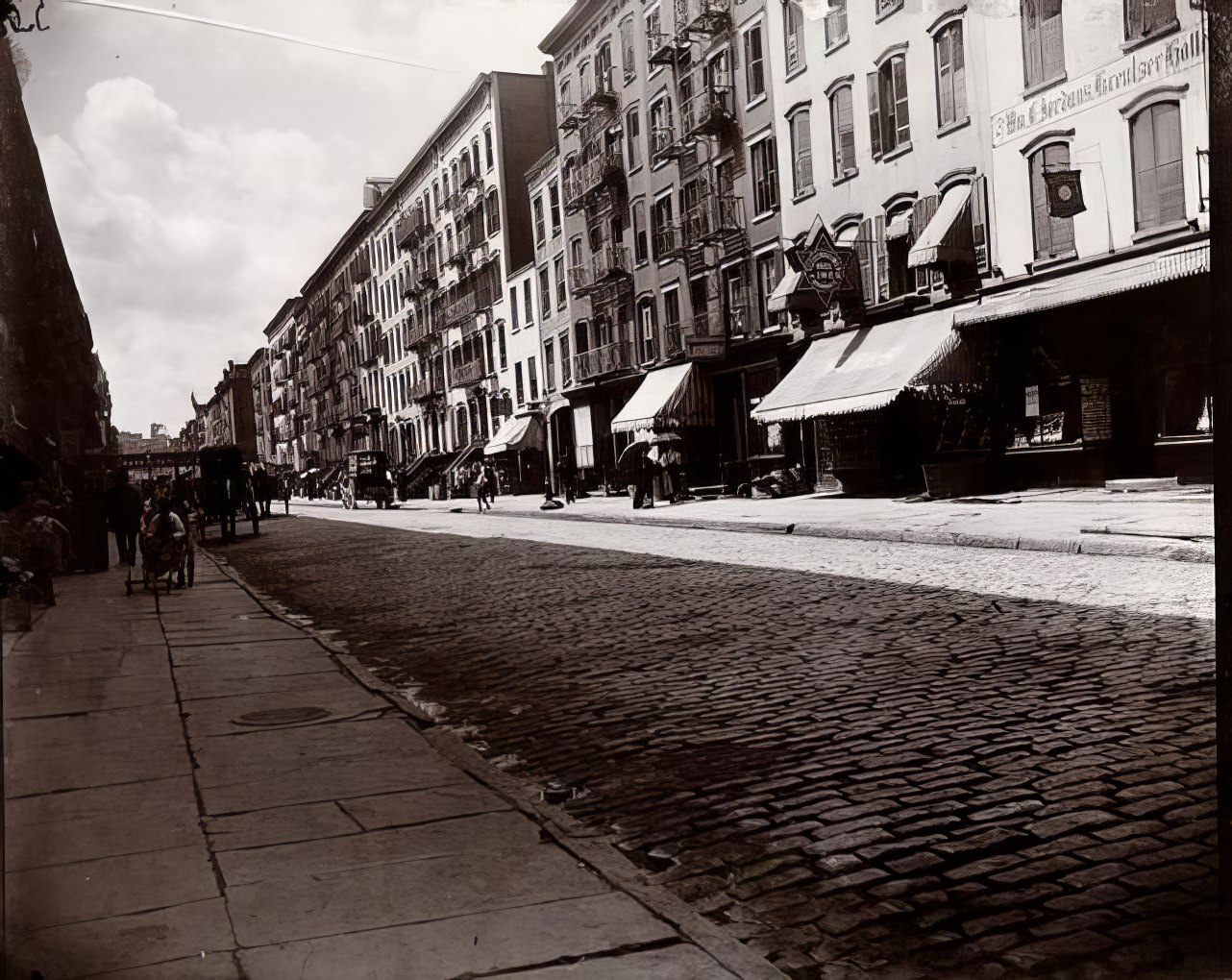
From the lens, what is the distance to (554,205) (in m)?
43.0

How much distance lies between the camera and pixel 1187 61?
9.32 ft

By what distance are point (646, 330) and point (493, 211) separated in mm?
14307

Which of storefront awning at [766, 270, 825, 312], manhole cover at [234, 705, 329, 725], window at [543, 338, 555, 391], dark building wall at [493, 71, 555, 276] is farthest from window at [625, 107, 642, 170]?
manhole cover at [234, 705, 329, 725]

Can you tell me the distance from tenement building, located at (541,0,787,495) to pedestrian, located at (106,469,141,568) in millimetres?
14915

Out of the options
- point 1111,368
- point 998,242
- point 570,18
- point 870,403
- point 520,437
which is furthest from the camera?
point 520,437

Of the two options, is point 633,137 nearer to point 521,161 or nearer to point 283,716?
point 521,161

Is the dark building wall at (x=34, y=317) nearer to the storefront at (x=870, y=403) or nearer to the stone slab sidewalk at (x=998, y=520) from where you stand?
the stone slab sidewalk at (x=998, y=520)

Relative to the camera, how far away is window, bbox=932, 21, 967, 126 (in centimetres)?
528

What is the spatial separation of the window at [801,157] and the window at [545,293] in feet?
A: 59.3

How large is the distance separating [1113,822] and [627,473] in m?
30.7

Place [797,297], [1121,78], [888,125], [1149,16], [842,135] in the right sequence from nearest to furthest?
[1149,16], [1121,78], [888,125], [842,135], [797,297]

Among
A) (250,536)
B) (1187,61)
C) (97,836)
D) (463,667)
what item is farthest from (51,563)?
(250,536)

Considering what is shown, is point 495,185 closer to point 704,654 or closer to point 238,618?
point 238,618

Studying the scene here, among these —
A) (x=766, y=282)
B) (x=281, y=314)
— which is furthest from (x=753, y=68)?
(x=281, y=314)
